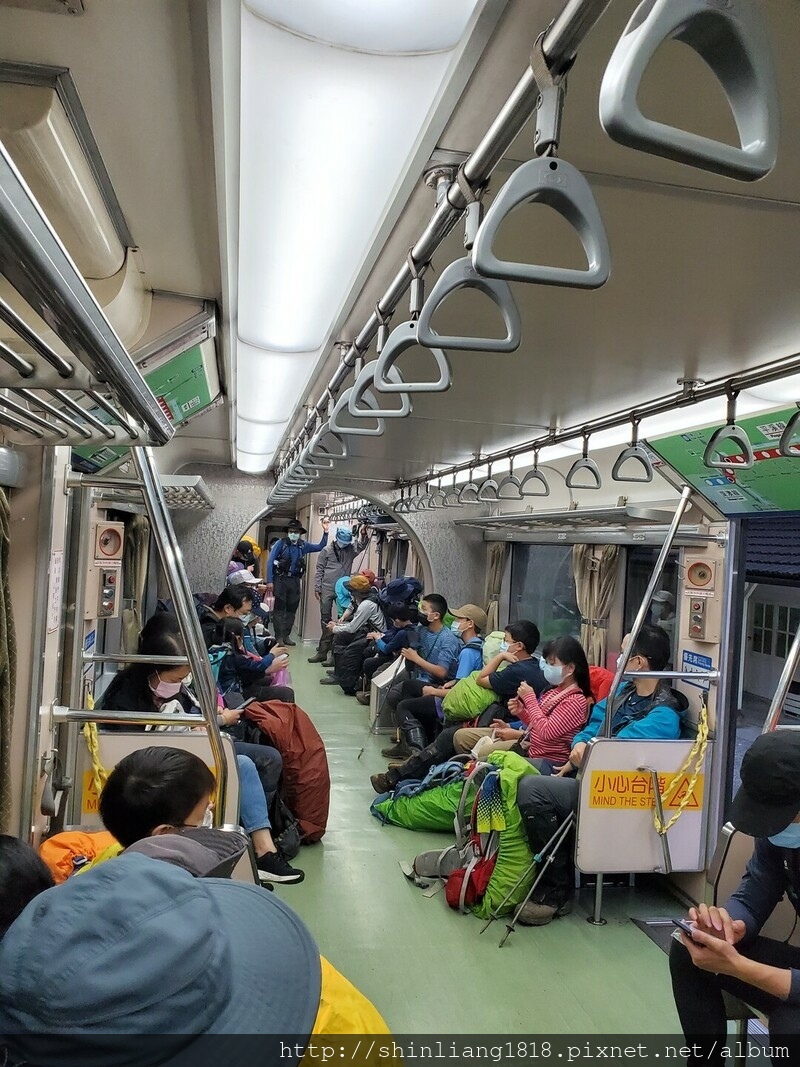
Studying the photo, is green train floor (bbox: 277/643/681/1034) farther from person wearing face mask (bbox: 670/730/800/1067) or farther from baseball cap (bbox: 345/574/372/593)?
baseball cap (bbox: 345/574/372/593)

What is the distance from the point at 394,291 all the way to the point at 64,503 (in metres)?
1.47

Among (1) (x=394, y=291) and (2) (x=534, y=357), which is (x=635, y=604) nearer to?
(2) (x=534, y=357)

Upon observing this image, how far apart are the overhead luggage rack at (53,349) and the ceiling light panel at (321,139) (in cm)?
48

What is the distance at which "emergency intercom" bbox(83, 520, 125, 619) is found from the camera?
12.7 feet

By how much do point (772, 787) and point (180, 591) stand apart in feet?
6.37

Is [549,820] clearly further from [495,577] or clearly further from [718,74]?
[495,577]

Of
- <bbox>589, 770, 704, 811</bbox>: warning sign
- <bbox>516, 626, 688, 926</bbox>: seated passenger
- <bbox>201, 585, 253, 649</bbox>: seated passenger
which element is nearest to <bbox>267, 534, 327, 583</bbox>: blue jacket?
<bbox>201, 585, 253, 649</bbox>: seated passenger

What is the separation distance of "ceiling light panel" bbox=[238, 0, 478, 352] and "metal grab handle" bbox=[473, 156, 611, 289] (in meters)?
0.33

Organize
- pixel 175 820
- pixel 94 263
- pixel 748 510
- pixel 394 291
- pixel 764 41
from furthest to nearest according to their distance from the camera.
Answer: pixel 748 510
pixel 94 263
pixel 175 820
pixel 394 291
pixel 764 41

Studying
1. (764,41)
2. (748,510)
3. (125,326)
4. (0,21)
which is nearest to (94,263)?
(125,326)

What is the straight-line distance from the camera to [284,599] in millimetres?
11188

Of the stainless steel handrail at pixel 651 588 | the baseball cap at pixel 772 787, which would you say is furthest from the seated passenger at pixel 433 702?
the baseball cap at pixel 772 787

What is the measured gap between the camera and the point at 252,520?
884cm

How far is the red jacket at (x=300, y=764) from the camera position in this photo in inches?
180
